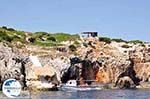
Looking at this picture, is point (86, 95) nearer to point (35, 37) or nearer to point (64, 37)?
point (35, 37)

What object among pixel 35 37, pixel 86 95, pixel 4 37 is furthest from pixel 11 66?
pixel 35 37

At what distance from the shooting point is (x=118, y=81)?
413 feet

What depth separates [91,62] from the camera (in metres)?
129

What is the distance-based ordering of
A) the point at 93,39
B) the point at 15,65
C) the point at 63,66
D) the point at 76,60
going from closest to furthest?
1. the point at 15,65
2. the point at 63,66
3. the point at 76,60
4. the point at 93,39

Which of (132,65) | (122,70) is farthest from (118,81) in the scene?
(132,65)

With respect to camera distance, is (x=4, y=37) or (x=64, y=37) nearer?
(x=4, y=37)

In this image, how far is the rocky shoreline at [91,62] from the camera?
101 meters

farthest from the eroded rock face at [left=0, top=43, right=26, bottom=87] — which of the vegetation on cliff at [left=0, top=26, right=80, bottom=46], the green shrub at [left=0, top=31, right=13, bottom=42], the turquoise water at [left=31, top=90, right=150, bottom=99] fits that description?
the vegetation on cliff at [left=0, top=26, right=80, bottom=46]

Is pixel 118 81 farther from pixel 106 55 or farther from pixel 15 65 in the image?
pixel 15 65

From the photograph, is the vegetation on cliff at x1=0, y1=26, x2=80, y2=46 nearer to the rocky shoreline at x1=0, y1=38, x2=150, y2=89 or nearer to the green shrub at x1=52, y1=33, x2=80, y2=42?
the green shrub at x1=52, y1=33, x2=80, y2=42

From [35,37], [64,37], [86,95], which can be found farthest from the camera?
[64,37]

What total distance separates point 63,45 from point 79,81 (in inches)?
757

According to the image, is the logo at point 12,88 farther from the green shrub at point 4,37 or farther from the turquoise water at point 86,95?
the green shrub at point 4,37

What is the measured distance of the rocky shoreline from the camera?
100562 mm
